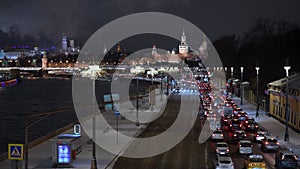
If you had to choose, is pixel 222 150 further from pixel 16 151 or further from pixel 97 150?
pixel 16 151

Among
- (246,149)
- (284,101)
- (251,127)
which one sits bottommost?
(246,149)

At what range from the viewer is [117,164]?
67.2 ft

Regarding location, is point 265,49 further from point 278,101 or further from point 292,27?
point 278,101

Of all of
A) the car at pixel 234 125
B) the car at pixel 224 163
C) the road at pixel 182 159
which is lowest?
the road at pixel 182 159

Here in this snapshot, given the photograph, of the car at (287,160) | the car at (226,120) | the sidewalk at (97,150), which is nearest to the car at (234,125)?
the car at (226,120)

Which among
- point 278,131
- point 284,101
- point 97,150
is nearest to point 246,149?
point 97,150

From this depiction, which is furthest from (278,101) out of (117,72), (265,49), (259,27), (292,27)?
(117,72)

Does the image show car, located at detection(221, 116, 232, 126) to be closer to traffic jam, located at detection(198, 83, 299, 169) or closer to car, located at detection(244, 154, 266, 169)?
traffic jam, located at detection(198, 83, 299, 169)

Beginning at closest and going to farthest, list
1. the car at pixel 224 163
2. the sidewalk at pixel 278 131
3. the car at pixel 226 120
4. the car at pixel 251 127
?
the car at pixel 224 163 < the sidewalk at pixel 278 131 < the car at pixel 251 127 < the car at pixel 226 120

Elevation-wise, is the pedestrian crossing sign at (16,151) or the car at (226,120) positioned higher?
the pedestrian crossing sign at (16,151)

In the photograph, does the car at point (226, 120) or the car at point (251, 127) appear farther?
the car at point (226, 120)

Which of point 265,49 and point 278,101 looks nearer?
point 278,101

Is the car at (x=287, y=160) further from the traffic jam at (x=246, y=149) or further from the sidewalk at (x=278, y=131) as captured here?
the sidewalk at (x=278, y=131)

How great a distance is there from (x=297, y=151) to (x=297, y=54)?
36961 millimetres
